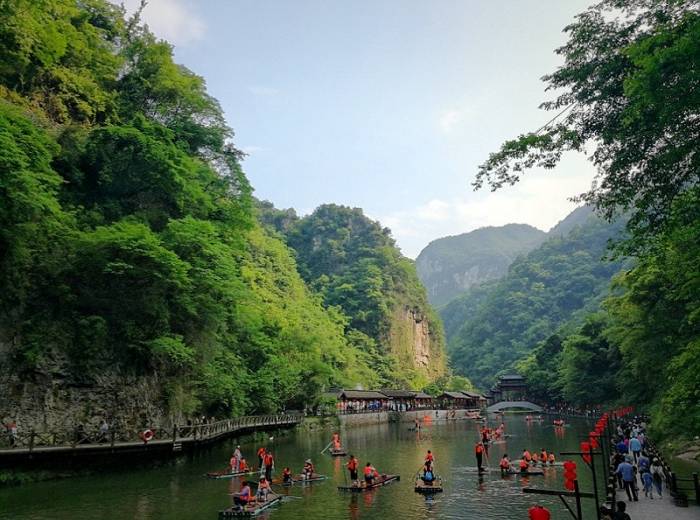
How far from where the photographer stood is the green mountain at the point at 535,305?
161 meters

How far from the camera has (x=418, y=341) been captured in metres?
137

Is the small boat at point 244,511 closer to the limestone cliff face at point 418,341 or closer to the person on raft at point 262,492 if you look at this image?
the person on raft at point 262,492

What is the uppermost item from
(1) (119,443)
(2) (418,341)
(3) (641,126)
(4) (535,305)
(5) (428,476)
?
(4) (535,305)

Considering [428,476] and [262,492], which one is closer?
[262,492]

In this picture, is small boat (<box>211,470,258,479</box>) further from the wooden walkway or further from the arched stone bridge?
the arched stone bridge

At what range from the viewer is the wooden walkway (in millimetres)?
22750

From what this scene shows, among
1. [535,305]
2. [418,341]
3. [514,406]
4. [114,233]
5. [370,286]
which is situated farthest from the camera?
[535,305]

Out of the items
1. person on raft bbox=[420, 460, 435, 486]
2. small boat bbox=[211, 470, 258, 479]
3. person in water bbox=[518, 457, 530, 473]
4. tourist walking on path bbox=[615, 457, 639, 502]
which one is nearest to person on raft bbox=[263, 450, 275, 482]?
small boat bbox=[211, 470, 258, 479]

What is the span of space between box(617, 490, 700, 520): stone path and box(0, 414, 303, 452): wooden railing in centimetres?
2219

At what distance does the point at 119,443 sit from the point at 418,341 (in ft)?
377

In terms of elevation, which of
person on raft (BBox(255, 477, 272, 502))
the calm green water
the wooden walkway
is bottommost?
the calm green water

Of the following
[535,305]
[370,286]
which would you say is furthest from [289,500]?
[535,305]

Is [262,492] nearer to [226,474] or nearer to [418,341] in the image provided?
[226,474]

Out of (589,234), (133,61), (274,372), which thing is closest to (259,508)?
(274,372)
